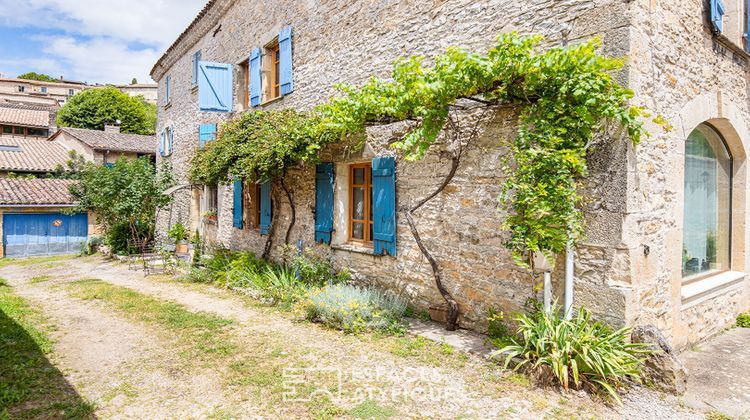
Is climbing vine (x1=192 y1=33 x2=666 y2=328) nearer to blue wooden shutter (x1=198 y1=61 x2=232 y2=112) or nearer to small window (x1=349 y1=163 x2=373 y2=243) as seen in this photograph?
small window (x1=349 y1=163 x2=373 y2=243)

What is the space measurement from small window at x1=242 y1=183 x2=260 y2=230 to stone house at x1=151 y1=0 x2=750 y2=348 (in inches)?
33.2

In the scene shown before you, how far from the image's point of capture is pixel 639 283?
4.15 metres

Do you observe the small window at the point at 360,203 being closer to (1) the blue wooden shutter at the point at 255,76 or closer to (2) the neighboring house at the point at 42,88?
(1) the blue wooden shutter at the point at 255,76

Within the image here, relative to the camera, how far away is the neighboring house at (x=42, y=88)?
51.0 metres

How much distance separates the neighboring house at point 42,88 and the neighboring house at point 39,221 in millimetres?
42363

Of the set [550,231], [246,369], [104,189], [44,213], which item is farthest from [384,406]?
[44,213]

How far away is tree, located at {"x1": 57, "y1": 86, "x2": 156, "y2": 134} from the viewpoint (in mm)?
32500

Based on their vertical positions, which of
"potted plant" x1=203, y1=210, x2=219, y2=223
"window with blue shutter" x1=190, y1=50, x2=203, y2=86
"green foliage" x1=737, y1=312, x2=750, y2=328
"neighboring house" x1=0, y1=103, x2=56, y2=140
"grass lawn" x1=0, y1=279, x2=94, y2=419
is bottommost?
"grass lawn" x1=0, y1=279, x2=94, y2=419

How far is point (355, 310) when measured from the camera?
5.55 meters

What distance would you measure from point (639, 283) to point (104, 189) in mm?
13859

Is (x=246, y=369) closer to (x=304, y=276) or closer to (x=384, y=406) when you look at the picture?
(x=384, y=406)

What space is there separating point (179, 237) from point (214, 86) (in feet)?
18.7

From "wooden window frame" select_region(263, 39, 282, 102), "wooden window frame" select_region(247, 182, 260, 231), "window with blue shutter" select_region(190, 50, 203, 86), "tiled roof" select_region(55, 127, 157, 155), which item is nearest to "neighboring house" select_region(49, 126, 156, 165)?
"tiled roof" select_region(55, 127, 157, 155)

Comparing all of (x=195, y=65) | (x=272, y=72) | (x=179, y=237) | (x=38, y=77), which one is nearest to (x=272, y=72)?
(x=272, y=72)
